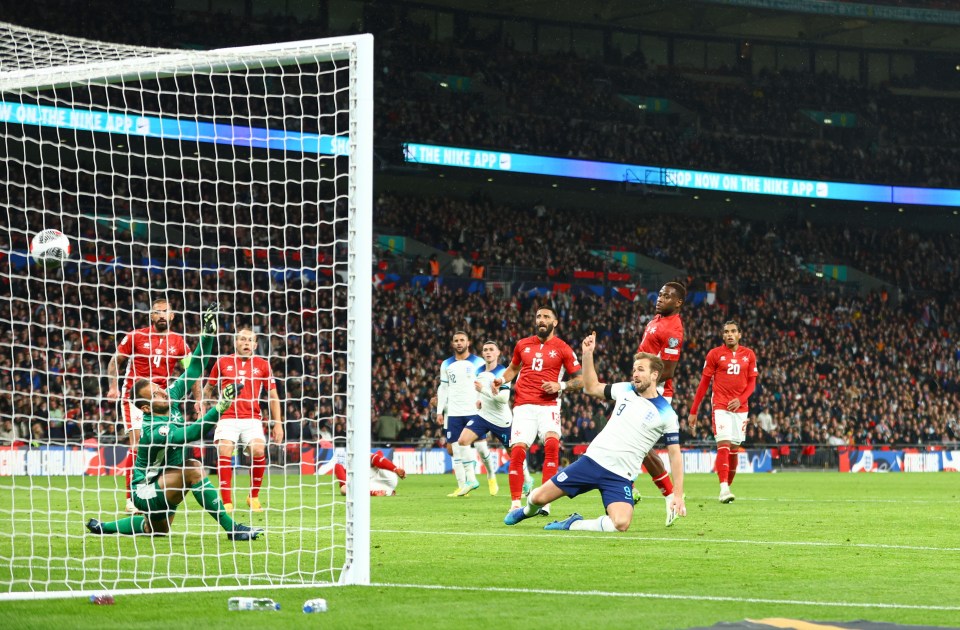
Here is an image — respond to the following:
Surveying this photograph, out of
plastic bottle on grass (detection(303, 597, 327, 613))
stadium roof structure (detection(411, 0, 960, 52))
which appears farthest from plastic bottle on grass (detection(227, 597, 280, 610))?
stadium roof structure (detection(411, 0, 960, 52))

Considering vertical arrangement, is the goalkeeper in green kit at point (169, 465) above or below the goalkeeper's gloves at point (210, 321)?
below

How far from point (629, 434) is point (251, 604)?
4881 mm

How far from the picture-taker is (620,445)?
10469mm

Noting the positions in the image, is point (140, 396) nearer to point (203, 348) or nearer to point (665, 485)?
point (203, 348)

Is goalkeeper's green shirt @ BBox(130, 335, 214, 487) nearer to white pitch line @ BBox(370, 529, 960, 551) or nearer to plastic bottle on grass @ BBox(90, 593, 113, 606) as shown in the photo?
white pitch line @ BBox(370, 529, 960, 551)

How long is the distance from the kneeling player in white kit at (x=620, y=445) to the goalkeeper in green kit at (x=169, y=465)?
8.55ft

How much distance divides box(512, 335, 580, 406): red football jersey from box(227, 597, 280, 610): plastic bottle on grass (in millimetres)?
7288

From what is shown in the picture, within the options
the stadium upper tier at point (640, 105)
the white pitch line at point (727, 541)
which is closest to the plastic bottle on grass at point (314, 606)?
the white pitch line at point (727, 541)

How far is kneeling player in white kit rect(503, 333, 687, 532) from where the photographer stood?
1047 centimetres

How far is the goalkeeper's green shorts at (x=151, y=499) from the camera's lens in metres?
9.46

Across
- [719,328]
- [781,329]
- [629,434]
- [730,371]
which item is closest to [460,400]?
[730,371]

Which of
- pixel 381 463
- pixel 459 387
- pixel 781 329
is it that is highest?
pixel 781 329

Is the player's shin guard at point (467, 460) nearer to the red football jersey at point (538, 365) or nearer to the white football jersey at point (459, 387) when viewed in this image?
the white football jersey at point (459, 387)

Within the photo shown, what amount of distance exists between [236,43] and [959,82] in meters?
28.6
